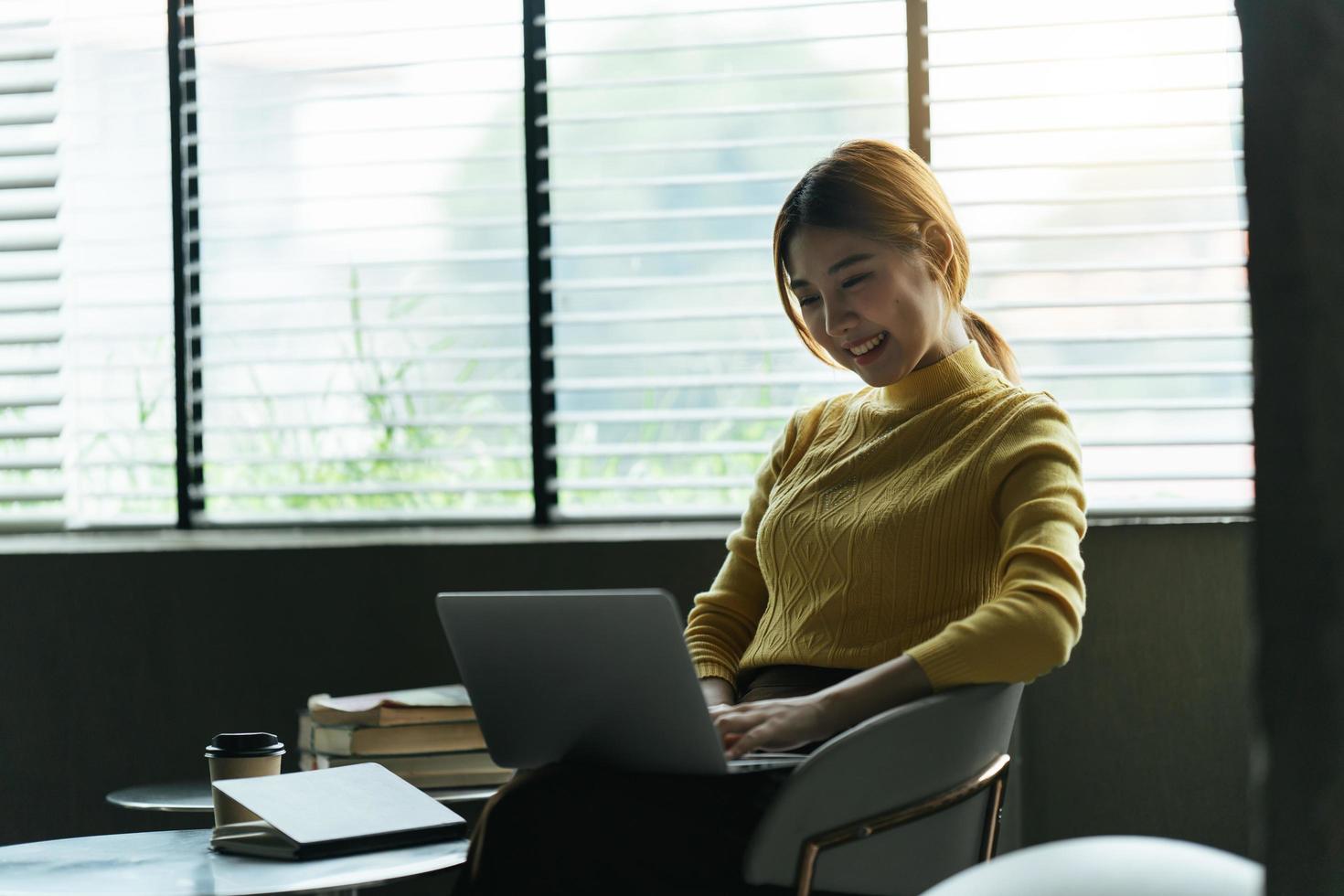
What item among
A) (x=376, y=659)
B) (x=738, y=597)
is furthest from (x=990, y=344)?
(x=376, y=659)

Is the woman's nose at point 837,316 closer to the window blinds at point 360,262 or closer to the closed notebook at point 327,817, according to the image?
the closed notebook at point 327,817

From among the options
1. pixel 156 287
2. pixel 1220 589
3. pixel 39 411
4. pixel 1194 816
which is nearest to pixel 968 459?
pixel 1220 589

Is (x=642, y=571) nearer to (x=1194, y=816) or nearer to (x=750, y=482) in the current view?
(x=750, y=482)

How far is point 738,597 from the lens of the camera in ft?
6.77

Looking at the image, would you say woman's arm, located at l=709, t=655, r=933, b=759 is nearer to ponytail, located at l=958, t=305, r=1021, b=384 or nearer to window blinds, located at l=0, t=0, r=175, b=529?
ponytail, located at l=958, t=305, r=1021, b=384

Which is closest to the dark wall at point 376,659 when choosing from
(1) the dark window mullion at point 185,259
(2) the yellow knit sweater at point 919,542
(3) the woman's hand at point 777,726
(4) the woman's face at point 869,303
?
(1) the dark window mullion at point 185,259

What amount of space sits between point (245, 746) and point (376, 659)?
80 cm

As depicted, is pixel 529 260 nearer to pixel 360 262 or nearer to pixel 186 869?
pixel 360 262

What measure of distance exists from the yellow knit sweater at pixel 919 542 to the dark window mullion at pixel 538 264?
75cm

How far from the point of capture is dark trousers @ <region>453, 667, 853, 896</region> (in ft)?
4.79

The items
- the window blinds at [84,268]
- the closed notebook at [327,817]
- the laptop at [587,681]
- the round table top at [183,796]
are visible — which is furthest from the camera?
the window blinds at [84,268]

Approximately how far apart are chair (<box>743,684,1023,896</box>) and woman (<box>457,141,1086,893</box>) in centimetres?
5

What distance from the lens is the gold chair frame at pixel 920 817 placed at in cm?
146

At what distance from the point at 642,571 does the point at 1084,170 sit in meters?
1.16
